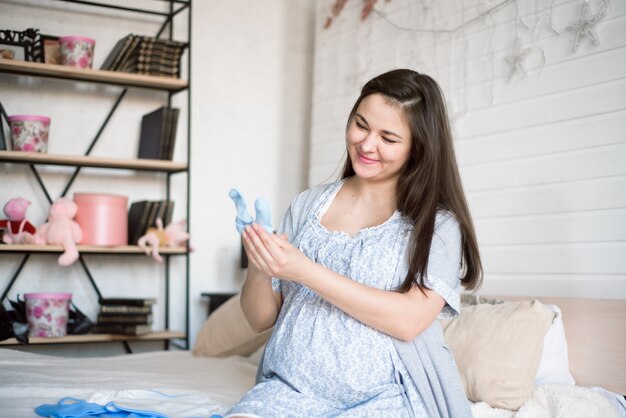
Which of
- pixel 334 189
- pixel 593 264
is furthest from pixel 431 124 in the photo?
pixel 593 264

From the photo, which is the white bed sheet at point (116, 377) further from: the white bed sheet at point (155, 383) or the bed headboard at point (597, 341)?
the bed headboard at point (597, 341)

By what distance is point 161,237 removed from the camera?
3.25 meters

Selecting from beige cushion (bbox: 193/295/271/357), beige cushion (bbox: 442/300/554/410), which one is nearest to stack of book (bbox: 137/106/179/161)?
beige cushion (bbox: 193/295/271/357)

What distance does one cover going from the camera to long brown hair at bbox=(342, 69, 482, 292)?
164cm

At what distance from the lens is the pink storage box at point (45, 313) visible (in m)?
2.95

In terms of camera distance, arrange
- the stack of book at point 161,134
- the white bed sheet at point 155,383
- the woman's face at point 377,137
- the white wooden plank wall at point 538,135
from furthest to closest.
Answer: the stack of book at point 161,134 < the white wooden plank wall at point 538,135 < the white bed sheet at point 155,383 < the woman's face at point 377,137

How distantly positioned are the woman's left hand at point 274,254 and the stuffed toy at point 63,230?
5.95 ft

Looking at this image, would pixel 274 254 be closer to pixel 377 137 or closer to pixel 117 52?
pixel 377 137

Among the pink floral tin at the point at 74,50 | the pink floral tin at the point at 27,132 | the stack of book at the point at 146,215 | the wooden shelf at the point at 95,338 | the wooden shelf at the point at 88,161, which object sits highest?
the pink floral tin at the point at 74,50

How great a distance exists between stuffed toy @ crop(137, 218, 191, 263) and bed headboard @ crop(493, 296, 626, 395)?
1.76 m

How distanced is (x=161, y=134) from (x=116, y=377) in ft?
4.51

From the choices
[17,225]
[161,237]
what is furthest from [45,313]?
[161,237]

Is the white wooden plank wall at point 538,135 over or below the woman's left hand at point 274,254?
over

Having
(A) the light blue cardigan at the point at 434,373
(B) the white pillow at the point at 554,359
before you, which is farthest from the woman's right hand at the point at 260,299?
(B) the white pillow at the point at 554,359
